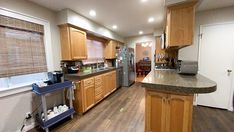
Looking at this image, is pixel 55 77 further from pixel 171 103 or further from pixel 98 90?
pixel 171 103

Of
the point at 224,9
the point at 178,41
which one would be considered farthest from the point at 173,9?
the point at 224,9

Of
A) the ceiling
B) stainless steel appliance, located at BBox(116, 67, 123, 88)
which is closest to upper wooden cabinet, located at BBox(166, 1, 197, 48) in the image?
the ceiling

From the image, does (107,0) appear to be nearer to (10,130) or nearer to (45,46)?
(45,46)

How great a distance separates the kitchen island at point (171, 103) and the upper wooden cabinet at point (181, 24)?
81 centimetres

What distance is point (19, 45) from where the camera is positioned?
2.01m

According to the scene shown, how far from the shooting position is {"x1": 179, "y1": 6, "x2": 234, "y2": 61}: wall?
100 inches

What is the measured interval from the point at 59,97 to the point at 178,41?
2.83m

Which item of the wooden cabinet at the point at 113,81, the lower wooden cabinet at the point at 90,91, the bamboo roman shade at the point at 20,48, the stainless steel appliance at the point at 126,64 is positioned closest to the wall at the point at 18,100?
the bamboo roman shade at the point at 20,48

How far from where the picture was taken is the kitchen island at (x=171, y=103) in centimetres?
130

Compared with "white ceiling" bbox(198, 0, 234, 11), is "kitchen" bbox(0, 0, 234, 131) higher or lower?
lower

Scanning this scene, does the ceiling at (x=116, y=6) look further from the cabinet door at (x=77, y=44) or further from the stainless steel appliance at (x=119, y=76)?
the stainless steel appliance at (x=119, y=76)

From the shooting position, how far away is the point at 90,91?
2.84 m

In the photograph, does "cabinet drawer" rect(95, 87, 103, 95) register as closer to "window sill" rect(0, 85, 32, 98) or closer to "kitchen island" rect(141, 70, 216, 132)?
"window sill" rect(0, 85, 32, 98)

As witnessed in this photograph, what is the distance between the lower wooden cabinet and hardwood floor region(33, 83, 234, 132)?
197 mm
